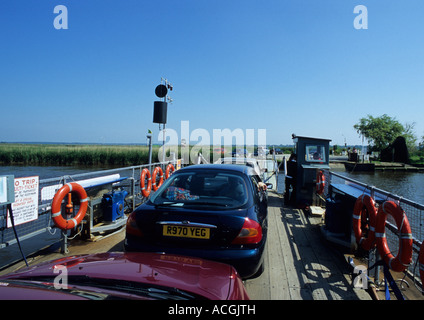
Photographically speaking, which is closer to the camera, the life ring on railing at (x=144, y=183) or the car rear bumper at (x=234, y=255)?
→ the car rear bumper at (x=234, y=255)

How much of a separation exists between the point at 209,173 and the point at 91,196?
288cm

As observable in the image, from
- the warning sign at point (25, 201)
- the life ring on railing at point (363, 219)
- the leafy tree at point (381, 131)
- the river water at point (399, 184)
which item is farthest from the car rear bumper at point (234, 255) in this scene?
the leafy tree at point (381, 131)

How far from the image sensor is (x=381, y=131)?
189 feet

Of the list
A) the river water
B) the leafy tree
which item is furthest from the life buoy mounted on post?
the leafy tree

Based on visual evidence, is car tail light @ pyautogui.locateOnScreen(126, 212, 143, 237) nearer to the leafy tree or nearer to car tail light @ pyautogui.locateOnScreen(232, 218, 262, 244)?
car tail light @ pyautogui.locateOnScreen(232, 218, 262, 244)

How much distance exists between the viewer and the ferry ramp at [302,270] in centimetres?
325

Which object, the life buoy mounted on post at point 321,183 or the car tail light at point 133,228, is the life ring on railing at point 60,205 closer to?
the car tail light at point 133,228

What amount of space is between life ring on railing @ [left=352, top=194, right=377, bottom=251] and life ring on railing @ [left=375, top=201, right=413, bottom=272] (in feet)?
0.78

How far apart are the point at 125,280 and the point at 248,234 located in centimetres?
156

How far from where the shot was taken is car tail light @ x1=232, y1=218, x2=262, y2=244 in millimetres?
3045

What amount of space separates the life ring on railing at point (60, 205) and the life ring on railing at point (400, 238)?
440 centimetres

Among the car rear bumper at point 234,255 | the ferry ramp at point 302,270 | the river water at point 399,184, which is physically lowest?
the river water at point 399,184
